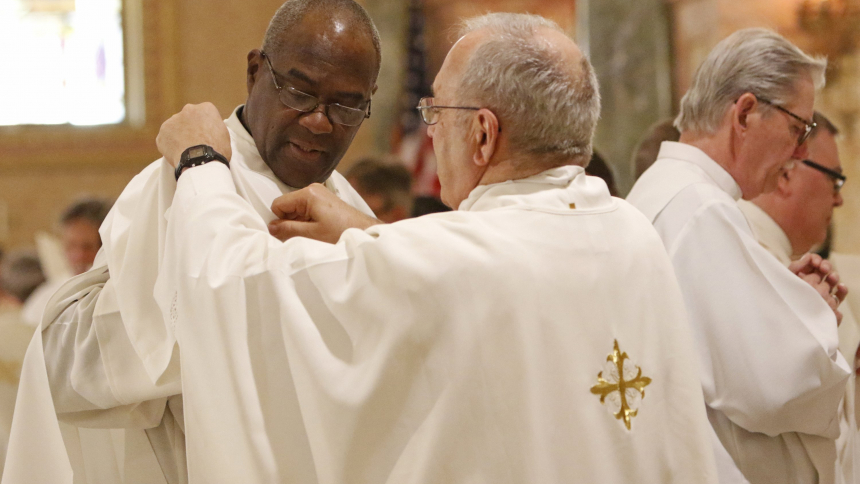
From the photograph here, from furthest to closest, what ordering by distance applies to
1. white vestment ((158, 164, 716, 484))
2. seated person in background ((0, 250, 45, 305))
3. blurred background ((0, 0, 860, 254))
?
1. blurred background ((0, 0, 860, 254))
2. seated person in background ((0, 250, 45, 305))
3. white vestment ((158, 164, 716, 484))

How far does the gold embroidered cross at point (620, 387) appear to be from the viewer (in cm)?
186

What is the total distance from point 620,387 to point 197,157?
1118 mm

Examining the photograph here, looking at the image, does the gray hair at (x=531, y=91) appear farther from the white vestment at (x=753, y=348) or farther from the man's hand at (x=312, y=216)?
the white vestment at (x=753, y=348)

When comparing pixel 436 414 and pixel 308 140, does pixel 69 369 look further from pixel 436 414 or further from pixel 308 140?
pixel 436 414

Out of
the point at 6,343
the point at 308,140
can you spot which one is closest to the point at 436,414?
the point at 308,140

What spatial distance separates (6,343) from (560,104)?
3552 millimetres

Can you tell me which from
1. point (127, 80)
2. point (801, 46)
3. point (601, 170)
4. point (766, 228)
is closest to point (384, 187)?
point (601, 170)

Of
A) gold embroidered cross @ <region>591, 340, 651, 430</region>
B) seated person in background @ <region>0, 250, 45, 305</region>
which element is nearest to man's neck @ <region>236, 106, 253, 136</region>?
gold embroidered cross @ <region>591, 340, 651, 430</region>

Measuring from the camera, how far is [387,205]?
15.2 feet

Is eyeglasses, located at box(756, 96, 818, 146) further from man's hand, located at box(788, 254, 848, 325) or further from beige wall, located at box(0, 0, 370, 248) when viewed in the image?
beige wall, located at box(0, 0, 370, 248)

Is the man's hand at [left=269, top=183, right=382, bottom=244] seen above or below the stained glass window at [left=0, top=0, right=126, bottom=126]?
above

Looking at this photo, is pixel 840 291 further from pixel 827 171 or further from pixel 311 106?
pixel 311 106

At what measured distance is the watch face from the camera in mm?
2034

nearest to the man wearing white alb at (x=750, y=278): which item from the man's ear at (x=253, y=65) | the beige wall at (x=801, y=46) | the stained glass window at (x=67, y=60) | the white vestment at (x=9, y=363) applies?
the man's ear at (x=253, y=65)
